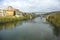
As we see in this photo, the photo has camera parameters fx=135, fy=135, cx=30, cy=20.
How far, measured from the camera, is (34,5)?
309 cm

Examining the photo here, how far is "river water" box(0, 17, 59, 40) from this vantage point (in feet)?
9.31

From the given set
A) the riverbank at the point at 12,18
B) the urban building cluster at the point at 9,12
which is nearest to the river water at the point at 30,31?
the riverbank at the point at 12,18

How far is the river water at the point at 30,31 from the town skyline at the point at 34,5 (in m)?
0.31

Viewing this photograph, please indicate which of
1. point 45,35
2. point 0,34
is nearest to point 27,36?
point 45,35

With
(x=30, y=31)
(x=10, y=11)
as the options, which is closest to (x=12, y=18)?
(x=10, y=11)

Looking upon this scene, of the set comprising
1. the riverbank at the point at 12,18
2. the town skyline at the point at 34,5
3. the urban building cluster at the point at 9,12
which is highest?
the town skyline at the point at 34,5

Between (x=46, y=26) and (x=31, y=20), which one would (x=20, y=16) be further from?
(x=46, y=26)

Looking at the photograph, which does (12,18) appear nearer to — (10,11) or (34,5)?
(10,11)

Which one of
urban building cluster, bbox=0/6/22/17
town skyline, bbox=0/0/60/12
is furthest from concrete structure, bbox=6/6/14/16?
town skyline, bbox=0/0/60/12

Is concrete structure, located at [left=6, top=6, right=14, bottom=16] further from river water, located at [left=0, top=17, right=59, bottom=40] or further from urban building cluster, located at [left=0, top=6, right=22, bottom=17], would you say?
river water, located at [left=0, top=17, right=59, bottom=40]

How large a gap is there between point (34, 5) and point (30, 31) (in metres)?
0.60

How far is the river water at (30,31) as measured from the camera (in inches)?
112

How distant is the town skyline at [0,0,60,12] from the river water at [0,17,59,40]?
0.31m

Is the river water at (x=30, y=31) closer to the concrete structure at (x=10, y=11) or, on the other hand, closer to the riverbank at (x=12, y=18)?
the riverbank at (x=12, y=18)
